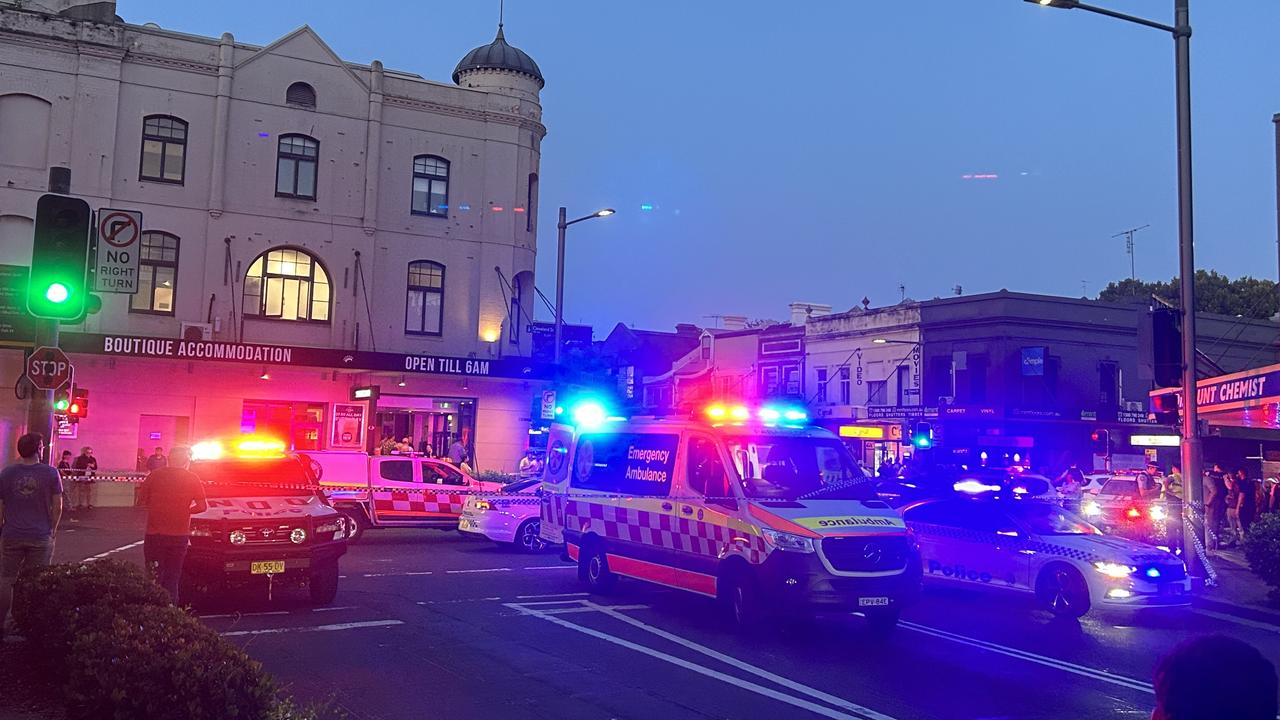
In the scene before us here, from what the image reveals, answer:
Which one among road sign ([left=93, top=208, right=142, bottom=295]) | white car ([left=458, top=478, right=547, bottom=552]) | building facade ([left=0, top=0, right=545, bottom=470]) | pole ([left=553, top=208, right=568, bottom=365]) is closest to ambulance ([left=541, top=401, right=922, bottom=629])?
white car ([left=458, top=478, right=547, bottom=552])

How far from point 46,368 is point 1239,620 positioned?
1423 cm

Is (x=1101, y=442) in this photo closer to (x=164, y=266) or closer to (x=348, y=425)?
(x=348, y=425)

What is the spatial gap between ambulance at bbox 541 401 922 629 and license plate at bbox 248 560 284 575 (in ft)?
13.5

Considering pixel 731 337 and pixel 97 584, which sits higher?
pixel 731 337

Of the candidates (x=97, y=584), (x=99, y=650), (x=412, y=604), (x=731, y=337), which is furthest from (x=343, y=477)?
(x=731, y=337)

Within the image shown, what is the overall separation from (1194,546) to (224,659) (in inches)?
554

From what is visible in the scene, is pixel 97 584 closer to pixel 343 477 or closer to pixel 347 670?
pixel 347 670

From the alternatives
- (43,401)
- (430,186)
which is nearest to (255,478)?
(43,401)

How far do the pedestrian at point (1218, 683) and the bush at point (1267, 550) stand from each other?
13020 mm

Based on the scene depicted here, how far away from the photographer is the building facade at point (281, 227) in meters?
28.9

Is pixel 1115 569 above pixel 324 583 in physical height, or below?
above

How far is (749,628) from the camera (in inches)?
456

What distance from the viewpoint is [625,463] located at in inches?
549

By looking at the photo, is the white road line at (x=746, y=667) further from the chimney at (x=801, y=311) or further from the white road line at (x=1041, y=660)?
the chimney at (x=801, y=311)
